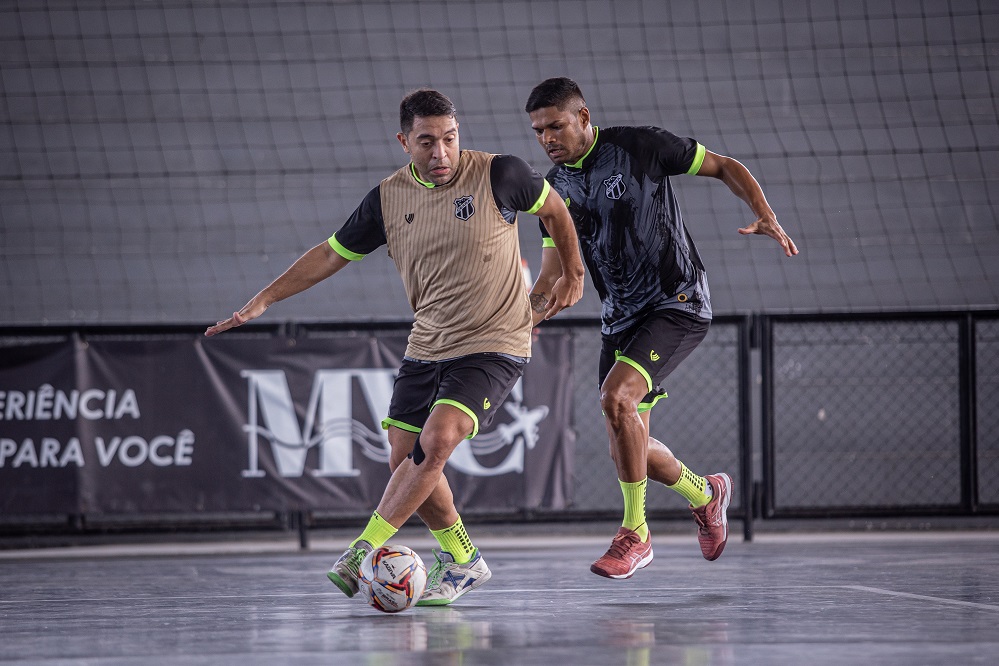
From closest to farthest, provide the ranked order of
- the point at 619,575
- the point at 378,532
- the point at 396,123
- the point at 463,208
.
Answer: the point at 378,532 → the point at 463,208 → the point at 619,575 → the point at 396,123

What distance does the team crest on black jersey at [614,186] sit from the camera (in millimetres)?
4945

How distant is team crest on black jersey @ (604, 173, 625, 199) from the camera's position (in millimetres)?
4945

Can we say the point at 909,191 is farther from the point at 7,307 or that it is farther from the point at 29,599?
the point at 29,599

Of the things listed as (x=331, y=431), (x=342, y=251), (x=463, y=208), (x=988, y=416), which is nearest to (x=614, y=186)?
(x=463, y=208)

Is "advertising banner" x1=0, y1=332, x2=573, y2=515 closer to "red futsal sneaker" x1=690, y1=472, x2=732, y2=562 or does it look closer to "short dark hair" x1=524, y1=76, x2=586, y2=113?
"red futsal sneaker" x1=690, y1=472, x2=732, y2=562

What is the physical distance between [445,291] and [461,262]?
12 centimetres

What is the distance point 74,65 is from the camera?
13.7 meters

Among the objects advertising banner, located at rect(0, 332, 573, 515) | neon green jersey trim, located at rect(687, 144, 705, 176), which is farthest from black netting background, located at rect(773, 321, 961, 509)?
neon green jersey trim, located at rect(687, 144, 705, 176)

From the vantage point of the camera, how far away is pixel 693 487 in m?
5.25

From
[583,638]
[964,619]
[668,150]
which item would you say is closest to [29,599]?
[583,638]

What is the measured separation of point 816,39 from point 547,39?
3082 millimetres

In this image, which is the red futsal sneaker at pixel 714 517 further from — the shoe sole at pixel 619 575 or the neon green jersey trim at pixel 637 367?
the neon green jersey trim at pixel 637 367

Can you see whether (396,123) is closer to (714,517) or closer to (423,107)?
(714,517)

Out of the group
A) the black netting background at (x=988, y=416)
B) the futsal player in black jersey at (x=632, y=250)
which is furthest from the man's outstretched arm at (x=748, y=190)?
the black netting background at (x=988, y=416)
